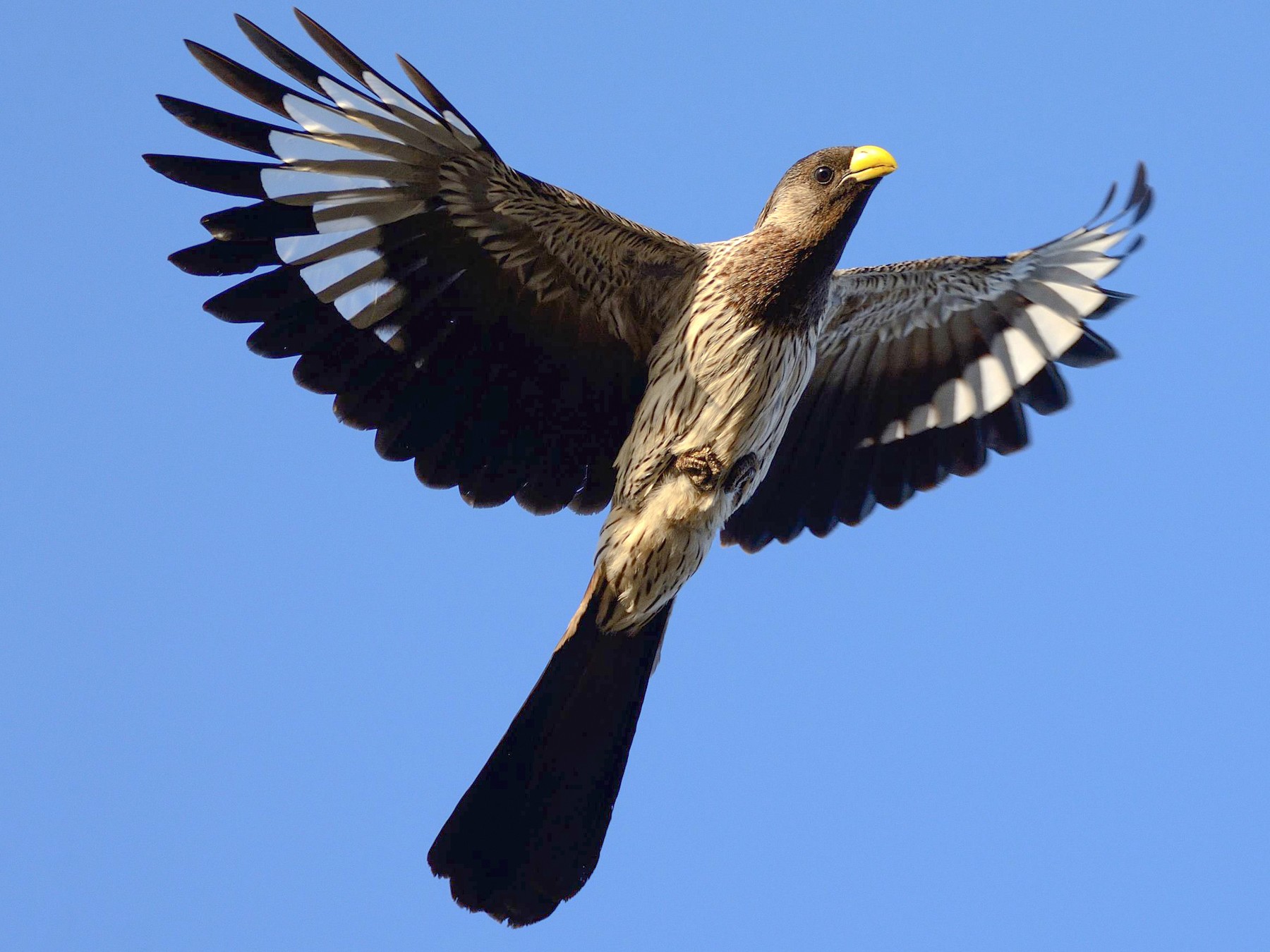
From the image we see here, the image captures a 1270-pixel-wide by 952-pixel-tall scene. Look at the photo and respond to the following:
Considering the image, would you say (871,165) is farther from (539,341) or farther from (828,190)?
(539,341)

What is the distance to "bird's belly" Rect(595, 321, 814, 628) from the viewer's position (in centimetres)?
542

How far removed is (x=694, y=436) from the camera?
5.44 metres

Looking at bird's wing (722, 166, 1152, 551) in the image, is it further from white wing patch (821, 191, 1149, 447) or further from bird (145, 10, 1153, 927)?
bird (145, 10, 1153, 927)

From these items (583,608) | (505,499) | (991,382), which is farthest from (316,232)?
(991,382)

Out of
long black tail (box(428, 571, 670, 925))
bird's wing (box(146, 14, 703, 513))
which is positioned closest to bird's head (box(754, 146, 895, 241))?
bird's wing (box(146, 14, 703, 513))

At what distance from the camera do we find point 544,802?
213 inches

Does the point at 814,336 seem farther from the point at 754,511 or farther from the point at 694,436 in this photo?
the point at 754,511

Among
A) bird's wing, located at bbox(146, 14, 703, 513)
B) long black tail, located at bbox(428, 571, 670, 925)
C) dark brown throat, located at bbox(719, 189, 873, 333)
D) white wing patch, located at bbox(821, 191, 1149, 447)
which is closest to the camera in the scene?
bird's wing, located at bbox(146, 14, 703, 513)

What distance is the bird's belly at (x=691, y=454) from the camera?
542 centimetres

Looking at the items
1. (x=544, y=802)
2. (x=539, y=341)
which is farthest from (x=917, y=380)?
(x=544, y=802)

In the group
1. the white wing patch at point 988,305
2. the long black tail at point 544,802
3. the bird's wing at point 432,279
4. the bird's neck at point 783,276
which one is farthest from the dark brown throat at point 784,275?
the long black tail at point 544,802

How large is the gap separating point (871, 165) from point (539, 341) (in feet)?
4.71

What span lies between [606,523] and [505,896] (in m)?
1.41

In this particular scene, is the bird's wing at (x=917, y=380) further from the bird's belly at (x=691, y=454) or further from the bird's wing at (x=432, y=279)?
the bird's wing at (x=432, y=279)
